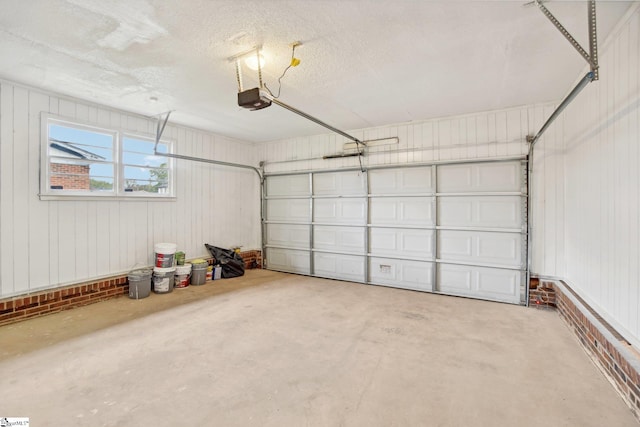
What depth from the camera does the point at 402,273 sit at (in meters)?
5.04

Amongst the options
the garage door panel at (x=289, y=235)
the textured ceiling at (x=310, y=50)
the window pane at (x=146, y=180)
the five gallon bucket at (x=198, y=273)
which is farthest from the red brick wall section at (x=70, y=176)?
Answer: the garage door panel at (x=289, y=235)

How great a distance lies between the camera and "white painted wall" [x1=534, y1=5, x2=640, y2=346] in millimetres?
2119

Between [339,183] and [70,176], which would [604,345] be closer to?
[339,183]

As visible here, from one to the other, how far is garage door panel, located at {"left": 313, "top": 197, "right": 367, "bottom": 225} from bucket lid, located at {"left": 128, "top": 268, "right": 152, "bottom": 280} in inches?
120

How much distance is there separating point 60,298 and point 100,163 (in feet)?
6.23

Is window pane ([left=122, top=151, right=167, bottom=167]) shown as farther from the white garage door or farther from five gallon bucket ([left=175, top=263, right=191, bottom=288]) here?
the white garage door

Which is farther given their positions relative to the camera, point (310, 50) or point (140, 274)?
point (140, 274)

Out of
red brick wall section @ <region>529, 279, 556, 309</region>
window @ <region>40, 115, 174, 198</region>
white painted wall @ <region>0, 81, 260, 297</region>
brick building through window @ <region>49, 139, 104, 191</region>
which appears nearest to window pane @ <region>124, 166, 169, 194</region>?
window @ <region>40, 115, 174, 198</region>

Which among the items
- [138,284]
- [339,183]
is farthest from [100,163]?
[339,183]

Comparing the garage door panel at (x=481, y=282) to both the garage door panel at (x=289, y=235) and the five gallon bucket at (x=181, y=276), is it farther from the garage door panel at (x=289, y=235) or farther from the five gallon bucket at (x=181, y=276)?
the five gallon bucket at (x=181, y=276)

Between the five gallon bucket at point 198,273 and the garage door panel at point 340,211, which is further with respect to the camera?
the garage door panel at point 340,211

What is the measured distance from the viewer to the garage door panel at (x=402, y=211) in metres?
4.85

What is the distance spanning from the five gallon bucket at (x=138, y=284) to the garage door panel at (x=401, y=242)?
372cm

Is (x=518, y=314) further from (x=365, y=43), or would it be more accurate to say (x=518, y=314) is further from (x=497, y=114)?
(x=365, y=43)
